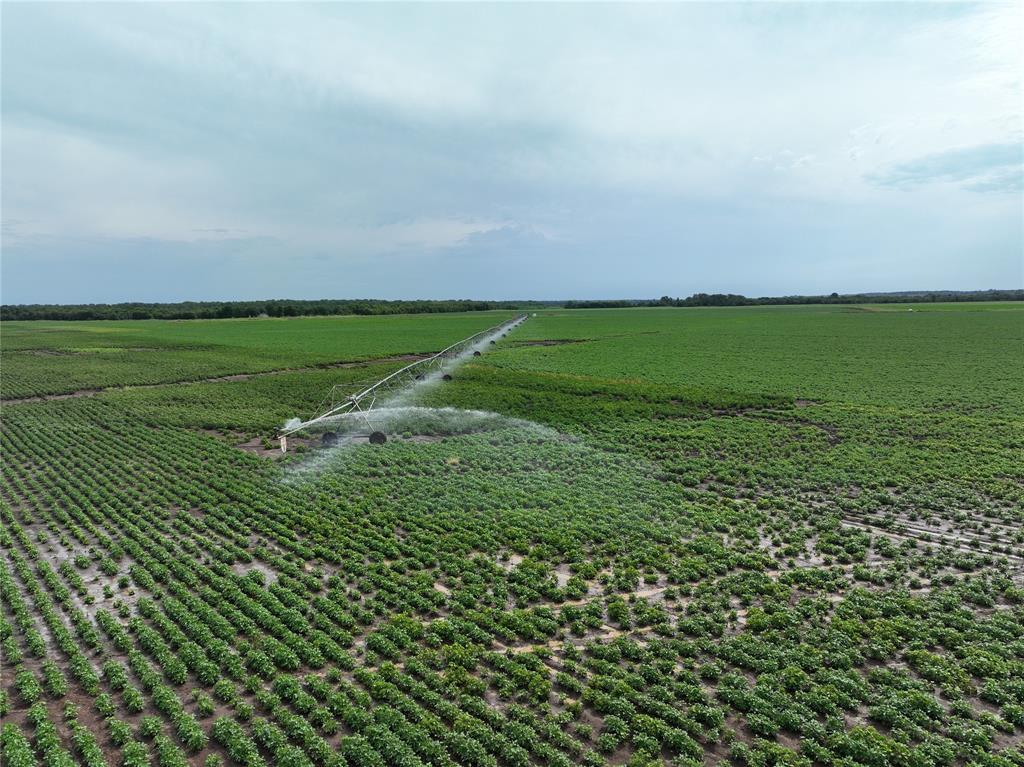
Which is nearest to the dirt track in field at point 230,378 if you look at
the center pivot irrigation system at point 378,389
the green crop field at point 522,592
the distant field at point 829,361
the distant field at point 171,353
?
the distant field at point 171,353

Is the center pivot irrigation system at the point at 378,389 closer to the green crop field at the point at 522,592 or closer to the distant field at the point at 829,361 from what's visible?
the green crop field at the point at 522,592

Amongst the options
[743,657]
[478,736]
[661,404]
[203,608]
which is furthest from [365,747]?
[661,404]

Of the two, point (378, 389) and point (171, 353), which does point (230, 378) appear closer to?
point (378, 389)

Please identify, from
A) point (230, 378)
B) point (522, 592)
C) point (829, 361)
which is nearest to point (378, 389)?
point (230, 378)

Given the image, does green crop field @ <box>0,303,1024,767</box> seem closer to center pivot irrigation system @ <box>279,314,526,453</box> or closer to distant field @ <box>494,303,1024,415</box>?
center pivot irrigation system @ <box>279,314,526,453</box>

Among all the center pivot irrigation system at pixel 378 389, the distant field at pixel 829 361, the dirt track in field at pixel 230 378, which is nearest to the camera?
the center pivot irrigation system at pixel 378 389

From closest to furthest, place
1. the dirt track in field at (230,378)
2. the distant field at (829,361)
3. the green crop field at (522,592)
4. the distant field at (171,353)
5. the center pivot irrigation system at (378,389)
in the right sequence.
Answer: the green crop field at (522,592) → the center pivot irrigation system at (378,389) → the distant field at (829,361) → the dirt track in field at (230,378) → the distant field at (171,353)
